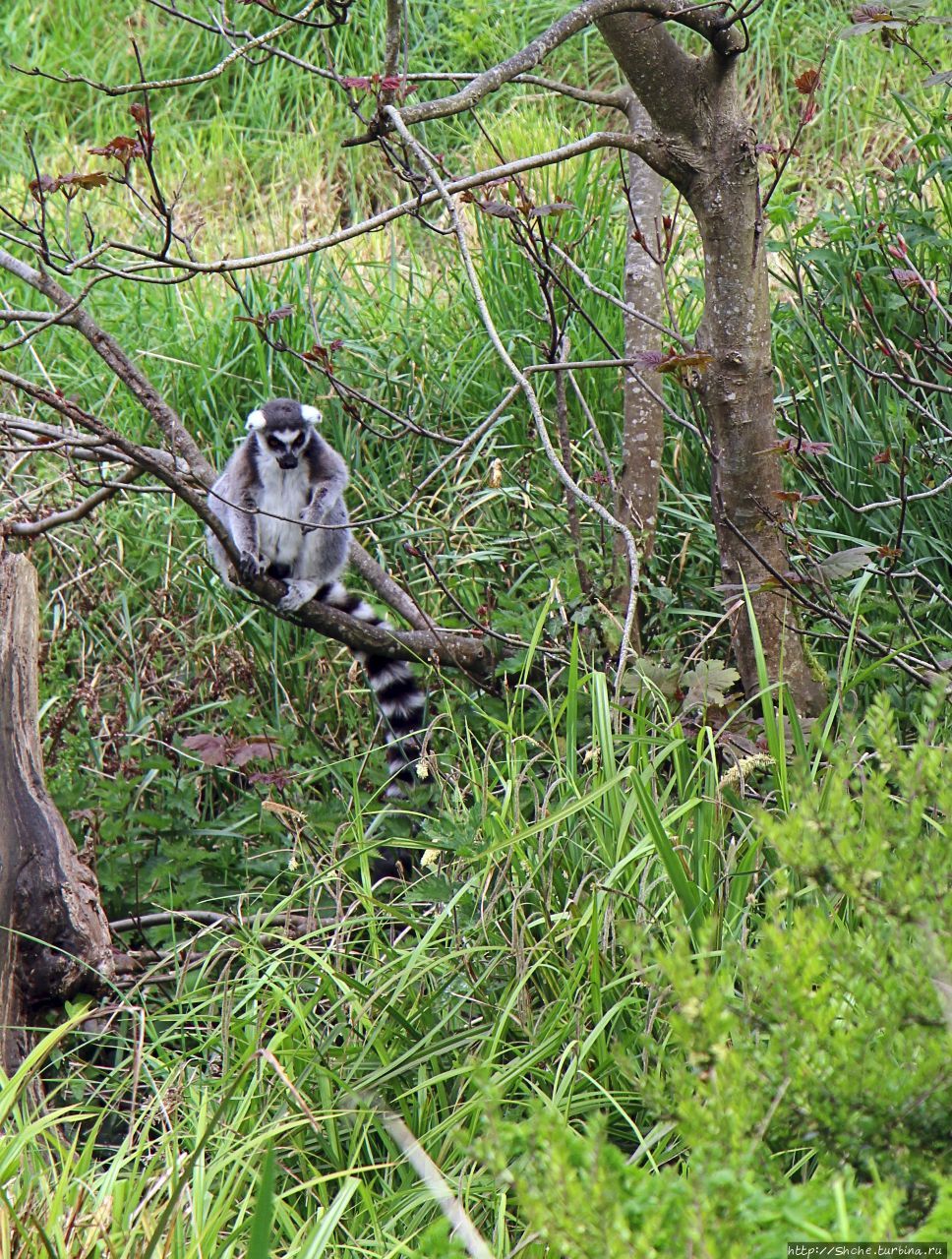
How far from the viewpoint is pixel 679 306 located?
16.3 feet

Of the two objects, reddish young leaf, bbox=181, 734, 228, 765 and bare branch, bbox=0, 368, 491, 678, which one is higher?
bare branch, bbox=0, 368, 491, 678

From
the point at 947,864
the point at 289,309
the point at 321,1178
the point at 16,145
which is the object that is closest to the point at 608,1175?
the point at 947,864

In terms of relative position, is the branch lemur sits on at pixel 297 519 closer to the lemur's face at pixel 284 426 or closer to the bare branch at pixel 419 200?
the lemur's face at pixel 284 426

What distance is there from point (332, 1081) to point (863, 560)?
162 cm

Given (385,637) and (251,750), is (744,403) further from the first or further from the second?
(251,750)

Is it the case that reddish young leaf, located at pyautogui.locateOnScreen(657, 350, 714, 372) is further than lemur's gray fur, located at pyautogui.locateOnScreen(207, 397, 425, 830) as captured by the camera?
No

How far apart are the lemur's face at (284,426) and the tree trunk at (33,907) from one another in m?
1.48

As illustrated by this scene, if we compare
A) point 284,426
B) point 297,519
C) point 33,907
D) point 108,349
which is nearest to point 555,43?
point 108,349

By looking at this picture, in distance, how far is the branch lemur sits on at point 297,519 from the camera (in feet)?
13.5

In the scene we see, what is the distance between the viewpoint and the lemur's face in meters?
4.51

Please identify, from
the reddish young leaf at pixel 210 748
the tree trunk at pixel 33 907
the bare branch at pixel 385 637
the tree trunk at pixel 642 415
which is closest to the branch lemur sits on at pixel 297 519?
the bare branch at pixel 385 637

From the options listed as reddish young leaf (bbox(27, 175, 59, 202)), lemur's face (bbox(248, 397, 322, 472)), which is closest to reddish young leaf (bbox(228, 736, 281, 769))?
lemur's face (bbox(248, 397, 322, 472))

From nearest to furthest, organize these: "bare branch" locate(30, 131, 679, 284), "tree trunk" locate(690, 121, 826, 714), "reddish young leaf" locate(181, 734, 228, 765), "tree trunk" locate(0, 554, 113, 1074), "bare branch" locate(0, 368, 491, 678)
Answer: "bare branch" locate(30, 131, 679, 284), "tree trunk" locate(690, 121, 826, 714), "tree trunk" locate(0, 554, 113, 1074), "bare branch" locate(0, 368, 491, 678), "reddish young leaf" locate(181, 734, 228, 765)

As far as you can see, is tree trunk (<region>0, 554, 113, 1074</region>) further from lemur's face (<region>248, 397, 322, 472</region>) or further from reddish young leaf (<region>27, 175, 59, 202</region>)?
lemur's face (<region>248, 397, 322, 472</region>)
